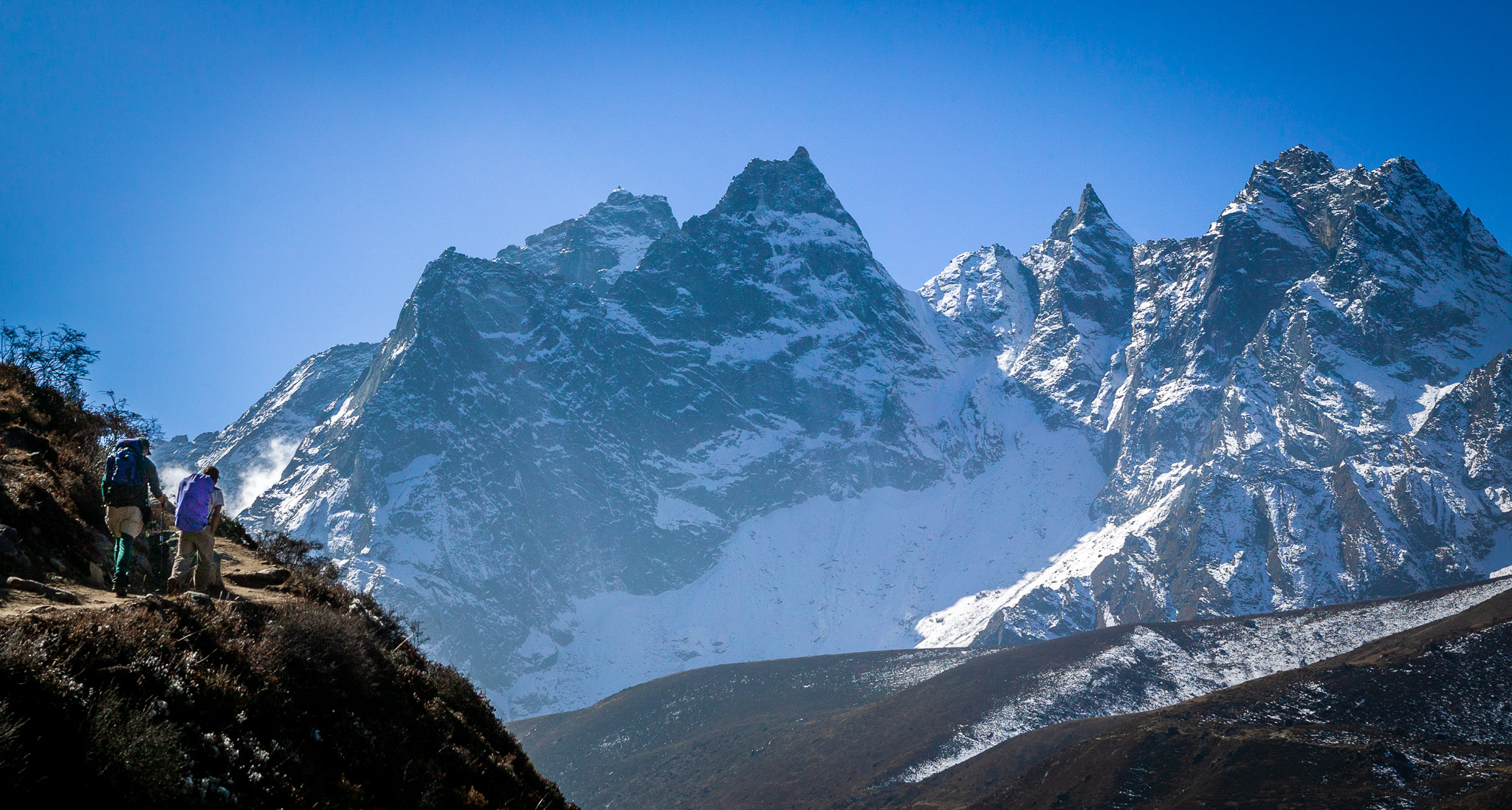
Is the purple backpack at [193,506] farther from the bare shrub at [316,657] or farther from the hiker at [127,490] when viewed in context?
the bare shrub at [316,657]

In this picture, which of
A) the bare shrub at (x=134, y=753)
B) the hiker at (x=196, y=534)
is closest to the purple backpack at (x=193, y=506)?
the hiker at (x=196, y=534)

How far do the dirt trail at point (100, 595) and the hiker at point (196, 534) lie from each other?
0.44m

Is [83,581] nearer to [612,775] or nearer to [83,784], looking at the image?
[83,784]

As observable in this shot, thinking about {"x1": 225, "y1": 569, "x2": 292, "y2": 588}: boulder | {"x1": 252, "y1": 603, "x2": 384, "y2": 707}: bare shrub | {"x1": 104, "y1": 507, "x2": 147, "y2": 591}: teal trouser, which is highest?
{"x1": 104, "y1": 507, "x2": 147, "y2": 591}: teal trouser

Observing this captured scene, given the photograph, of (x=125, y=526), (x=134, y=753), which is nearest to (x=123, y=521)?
(x=125, y=526)

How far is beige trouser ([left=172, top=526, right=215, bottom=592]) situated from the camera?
38.2 ft

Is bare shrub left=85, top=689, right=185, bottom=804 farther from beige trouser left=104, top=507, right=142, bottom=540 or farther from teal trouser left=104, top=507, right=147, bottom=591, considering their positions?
beige trouser left=104, top=507, right=142, bottom=540

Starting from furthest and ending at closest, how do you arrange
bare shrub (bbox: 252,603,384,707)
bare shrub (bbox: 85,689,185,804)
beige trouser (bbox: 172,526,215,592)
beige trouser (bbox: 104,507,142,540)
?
beige trouser (bbox: 104,507,142,540) → beige trouser (bbox: 172,526,215,592) → bare shrub (bbox: 252,603,384,707) → bare shrub (bbox: 85,689,185,804)

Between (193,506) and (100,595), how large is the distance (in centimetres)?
171

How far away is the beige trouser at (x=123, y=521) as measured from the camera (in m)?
12.1

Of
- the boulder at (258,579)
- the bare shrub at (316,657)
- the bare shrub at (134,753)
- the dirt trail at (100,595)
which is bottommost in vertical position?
the bare shrub at (134,753)

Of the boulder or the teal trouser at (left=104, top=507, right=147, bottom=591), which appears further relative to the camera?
the boulder

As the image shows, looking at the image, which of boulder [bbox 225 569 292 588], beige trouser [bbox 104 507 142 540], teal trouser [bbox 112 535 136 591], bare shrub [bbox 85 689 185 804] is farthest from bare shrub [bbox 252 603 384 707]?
boulder [bbox 225 569 292 588]

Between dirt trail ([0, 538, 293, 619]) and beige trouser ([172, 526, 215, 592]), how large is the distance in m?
0.35
